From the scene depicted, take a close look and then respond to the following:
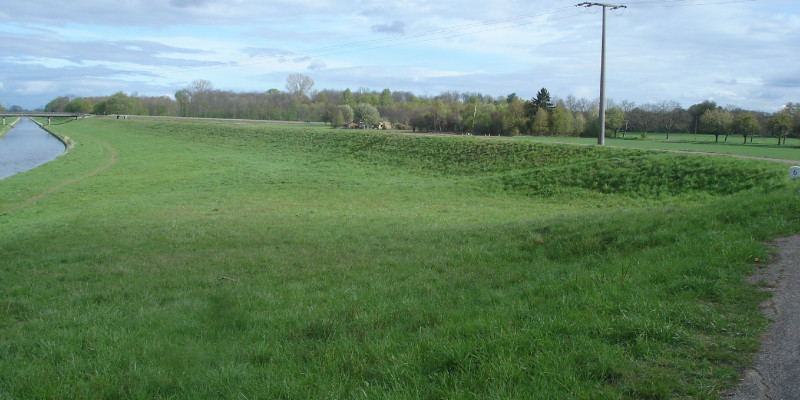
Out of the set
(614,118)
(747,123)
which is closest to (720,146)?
(747,123)

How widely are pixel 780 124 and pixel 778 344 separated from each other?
55.7 m

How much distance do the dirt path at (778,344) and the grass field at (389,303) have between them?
0.44 feet

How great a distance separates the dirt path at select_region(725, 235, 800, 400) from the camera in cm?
361

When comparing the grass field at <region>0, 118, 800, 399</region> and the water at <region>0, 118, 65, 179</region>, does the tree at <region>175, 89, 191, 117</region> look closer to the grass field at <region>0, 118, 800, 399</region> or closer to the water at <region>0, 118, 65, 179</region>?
the water at <region>0, 118, 65, 179</region>

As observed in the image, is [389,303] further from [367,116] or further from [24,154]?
[367,116]

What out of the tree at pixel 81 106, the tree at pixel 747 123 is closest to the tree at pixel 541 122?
the tree at pixel 747 123

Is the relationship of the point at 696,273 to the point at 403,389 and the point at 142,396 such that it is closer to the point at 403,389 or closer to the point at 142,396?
the point at 403,389

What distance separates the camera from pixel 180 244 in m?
13.0

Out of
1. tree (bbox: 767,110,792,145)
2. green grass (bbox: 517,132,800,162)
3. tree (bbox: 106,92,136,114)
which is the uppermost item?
tree (bbox: 106,92,136,114)

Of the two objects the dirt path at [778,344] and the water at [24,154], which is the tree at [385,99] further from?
the dirt path at [778,344]

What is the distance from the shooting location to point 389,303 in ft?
21.0

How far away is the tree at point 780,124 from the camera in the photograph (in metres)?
47.3

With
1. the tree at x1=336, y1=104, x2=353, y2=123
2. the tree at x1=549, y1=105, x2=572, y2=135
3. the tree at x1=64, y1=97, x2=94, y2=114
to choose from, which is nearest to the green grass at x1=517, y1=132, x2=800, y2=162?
the tree at x1=549, y1=105, x2=572, y2=135

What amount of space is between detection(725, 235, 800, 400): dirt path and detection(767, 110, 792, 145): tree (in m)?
51.9
